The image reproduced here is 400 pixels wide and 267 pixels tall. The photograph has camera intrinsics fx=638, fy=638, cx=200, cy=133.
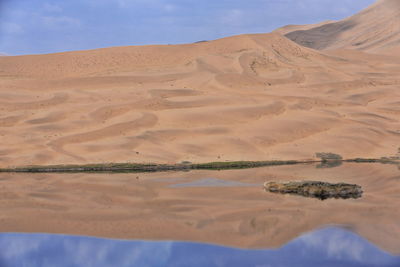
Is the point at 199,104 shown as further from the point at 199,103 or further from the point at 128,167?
the point at 128,167

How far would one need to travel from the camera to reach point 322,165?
24109mm

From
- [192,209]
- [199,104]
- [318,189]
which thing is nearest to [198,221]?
[192,209]

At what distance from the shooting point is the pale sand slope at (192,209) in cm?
1271

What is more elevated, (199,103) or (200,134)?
(199,103)

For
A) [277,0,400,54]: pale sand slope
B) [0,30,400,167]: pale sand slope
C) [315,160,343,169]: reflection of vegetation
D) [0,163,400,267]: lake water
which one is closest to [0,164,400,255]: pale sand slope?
[0,163,400,267]: lake water

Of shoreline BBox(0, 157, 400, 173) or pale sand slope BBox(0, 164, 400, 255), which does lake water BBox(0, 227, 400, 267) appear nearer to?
pale sand slope BBox(0, 164, 400, 255)

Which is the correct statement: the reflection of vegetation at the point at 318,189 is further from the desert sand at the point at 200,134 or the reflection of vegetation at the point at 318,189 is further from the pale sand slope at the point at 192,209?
the desert sand at the point at 200,134

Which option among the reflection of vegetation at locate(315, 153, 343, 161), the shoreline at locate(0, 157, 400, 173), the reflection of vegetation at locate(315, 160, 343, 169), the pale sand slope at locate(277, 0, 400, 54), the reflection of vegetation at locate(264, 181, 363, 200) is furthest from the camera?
the pale sand slope at locate(277, 0, 400, 54)

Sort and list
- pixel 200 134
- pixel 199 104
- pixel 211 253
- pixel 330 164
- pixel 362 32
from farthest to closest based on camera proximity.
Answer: pixel 362 32 < pixel 199 104 < pixel 200 134 < pixel 330 164 < pixel 211 253

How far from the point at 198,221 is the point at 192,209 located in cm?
142

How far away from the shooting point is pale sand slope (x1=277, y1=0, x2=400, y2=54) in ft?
230

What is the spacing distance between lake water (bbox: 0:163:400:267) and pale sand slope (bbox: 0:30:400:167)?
553 centimetres

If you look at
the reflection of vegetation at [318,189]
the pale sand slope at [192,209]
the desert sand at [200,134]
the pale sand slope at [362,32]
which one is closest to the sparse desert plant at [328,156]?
the desert sand at [200,134]

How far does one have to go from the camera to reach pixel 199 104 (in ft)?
114
